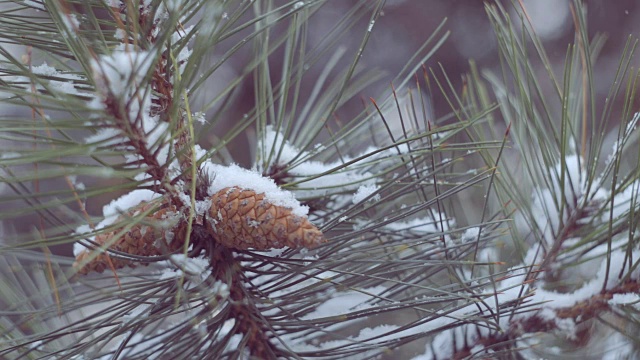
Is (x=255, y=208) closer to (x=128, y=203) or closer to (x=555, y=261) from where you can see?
(x=128, y=203)

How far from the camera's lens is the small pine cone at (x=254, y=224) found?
374 mm

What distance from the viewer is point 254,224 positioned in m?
0.38

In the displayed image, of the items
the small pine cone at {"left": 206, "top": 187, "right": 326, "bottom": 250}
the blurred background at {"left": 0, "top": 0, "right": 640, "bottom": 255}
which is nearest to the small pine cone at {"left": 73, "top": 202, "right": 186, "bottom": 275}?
the small pine cone at {"left": 206, "top": 187, "right": 326, "bottom": 250}

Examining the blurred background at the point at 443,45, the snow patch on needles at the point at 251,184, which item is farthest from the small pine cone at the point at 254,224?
the blurred background at the point at 443,45

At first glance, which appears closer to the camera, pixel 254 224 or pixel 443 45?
pixel 254 224

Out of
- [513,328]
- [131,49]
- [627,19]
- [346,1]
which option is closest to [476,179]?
[513,328]

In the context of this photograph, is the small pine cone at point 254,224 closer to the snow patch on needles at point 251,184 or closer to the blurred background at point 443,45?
the snow patch on needles at point 251,184

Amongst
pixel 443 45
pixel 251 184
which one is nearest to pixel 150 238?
pixel 251 184

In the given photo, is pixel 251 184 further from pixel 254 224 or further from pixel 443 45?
pixel 443 45

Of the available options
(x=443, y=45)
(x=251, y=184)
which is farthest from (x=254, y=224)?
(x=443, y=45)

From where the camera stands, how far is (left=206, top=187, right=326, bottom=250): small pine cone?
374mm

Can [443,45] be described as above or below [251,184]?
above

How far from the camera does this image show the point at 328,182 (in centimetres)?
54

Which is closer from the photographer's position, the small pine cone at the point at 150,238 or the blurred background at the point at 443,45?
the small pine cone at the point at 150,238
